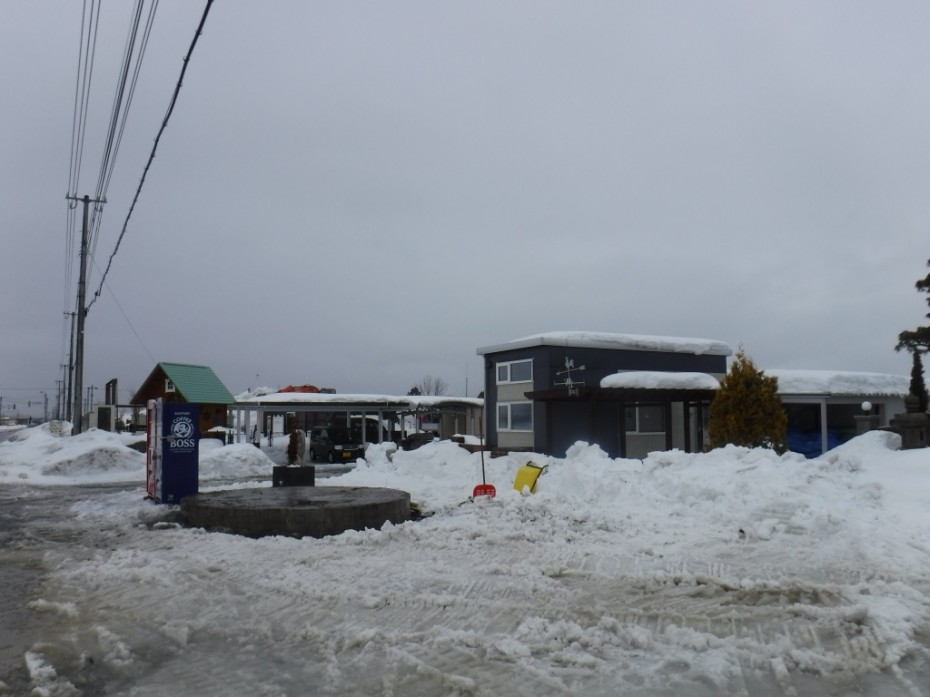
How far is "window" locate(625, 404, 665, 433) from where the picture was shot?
2642 centimetres

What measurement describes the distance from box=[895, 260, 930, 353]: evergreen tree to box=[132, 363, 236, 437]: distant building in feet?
61.2

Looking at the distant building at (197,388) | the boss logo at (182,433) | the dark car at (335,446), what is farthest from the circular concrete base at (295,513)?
the dark car at (335,446)

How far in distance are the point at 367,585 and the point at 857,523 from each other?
235 inches

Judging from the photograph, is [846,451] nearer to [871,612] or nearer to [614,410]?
[871,612]

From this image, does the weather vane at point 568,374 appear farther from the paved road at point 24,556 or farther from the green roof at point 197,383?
the paved road at point 24,556

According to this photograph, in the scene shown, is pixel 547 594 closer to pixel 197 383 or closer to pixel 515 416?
pixel 197 383

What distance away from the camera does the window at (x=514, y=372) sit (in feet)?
91.6

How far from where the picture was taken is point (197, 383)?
20.7m

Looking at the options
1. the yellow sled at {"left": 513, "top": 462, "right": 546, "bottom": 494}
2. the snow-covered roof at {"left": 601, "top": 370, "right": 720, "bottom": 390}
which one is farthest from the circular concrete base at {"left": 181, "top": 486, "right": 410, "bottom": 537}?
the snow-covered roof at {"left": 601, "top": 370, "right": 720, "bottom": 390}

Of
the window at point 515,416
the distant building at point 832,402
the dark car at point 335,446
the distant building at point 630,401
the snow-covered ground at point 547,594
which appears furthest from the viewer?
the dark car at point 335,446

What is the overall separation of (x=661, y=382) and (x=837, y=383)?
7.58 m

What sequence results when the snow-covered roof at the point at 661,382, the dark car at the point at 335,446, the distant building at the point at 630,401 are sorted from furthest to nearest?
the dark car at the point at 335,446, the distant building at the point at 630,401, the snow-covered roof at the point at 661,382

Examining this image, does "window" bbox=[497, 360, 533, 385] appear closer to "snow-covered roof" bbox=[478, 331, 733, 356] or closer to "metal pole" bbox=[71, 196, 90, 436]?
"snow-covered roof" bbox=[478, 331, 733, 356]

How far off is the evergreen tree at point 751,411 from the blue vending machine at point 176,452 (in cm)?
1142
